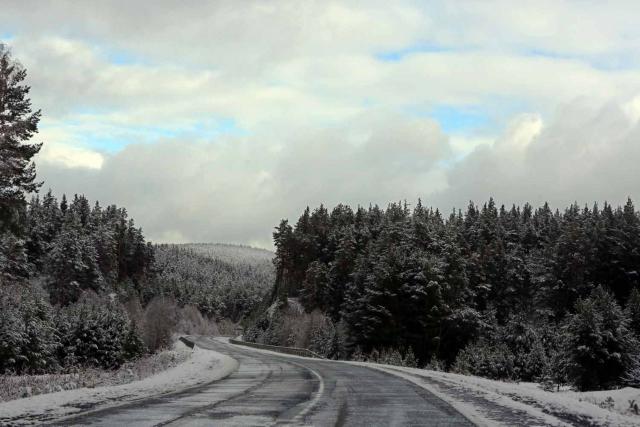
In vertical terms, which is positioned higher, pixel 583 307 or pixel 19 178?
pixel 19 178

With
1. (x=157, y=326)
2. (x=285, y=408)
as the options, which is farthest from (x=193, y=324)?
(x=285, y=408)

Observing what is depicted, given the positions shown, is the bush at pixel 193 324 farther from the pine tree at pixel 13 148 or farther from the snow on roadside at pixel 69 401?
the snow on roadside at pixel 69 401

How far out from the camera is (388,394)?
16.1m

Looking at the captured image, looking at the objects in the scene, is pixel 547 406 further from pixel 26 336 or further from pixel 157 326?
pixel 157 326


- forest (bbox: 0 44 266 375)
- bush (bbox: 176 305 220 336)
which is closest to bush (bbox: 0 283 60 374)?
forest (bbox: 0 44 266 375)

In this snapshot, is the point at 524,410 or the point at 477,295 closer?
the point at 524,410

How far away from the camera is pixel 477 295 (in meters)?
82.8

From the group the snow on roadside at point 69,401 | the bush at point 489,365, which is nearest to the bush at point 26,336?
the snow on roadside at point 69,401

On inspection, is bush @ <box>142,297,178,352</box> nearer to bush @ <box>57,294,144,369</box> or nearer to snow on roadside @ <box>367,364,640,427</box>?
bush @ <box>57,294,144,369</box>

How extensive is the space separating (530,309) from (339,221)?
140 ft

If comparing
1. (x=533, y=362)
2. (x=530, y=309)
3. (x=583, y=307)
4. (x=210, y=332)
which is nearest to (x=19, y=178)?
(x=583, y=307)

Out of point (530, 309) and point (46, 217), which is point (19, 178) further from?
point (46, 217)

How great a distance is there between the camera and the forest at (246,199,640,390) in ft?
138

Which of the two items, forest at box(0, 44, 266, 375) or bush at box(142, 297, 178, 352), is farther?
bush at box(142, 297, 178, 352)
